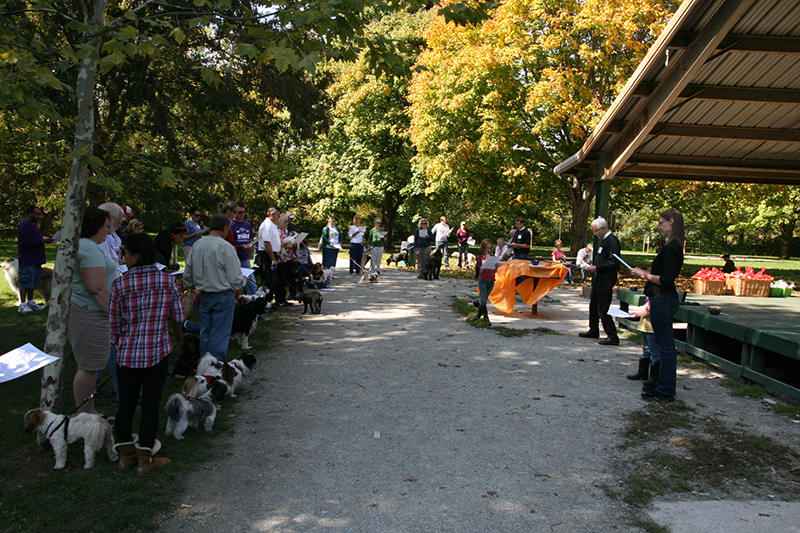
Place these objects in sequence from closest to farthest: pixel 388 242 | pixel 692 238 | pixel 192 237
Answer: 1. pixel 192 237
2. pixel 388 242
3. pixel 692 238

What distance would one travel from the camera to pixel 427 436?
500 centimetres

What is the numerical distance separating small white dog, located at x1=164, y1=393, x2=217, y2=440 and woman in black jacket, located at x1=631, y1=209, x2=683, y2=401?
14.9 feet

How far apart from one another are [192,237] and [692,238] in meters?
50.4

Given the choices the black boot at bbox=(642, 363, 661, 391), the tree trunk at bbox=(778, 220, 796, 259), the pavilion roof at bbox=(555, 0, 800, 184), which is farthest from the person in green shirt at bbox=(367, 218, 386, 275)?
the tree trunk at bbox=(778, 220, 796, 259)

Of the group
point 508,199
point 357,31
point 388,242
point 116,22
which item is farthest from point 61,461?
point 388,242

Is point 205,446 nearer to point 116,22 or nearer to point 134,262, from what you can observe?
point 134,262

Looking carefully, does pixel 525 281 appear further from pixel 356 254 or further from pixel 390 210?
pixel 390 210

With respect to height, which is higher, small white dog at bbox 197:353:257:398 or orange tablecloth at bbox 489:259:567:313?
orange tablecloth at bbox 489:259:567:313

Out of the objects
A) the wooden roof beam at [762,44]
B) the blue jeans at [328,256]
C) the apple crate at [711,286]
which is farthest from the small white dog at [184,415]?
the blue jeans at [328,256]

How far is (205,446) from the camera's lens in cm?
470

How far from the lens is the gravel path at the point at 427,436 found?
3689mm

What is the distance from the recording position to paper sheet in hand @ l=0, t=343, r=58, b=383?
12.7 feet

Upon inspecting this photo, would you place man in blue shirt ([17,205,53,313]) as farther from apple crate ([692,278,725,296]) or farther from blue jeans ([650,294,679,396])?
apple crate ([692,278,725,296])

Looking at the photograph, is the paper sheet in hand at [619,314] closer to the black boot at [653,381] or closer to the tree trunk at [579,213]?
the black boot at [653,381]
